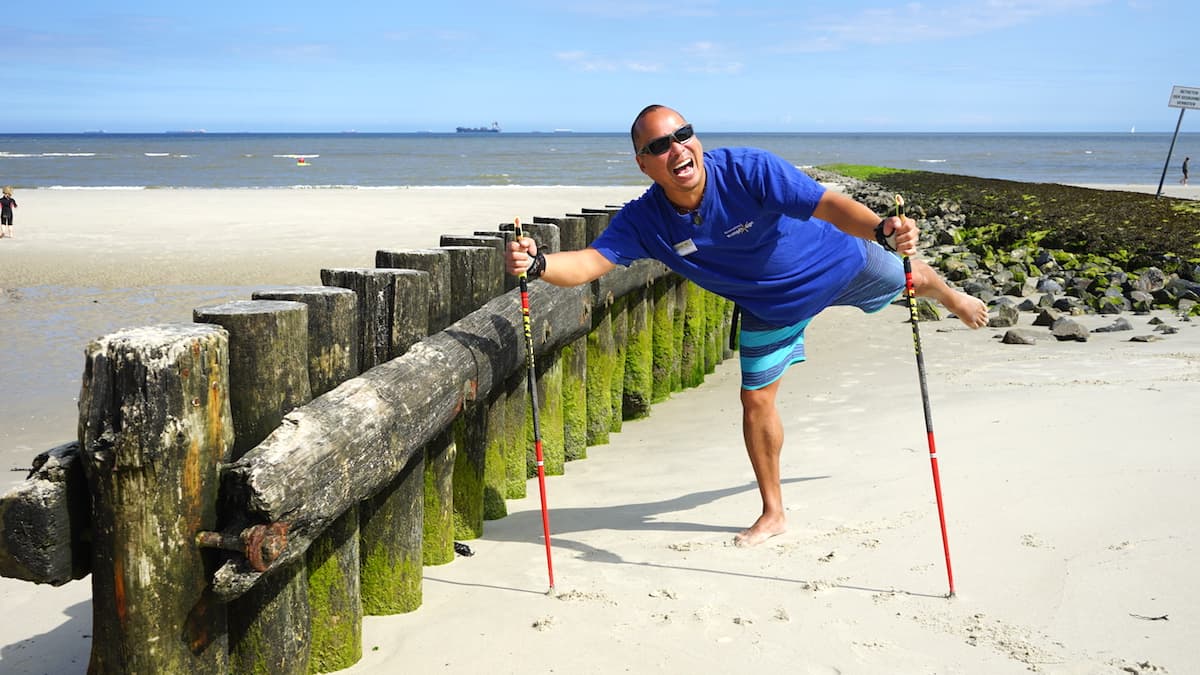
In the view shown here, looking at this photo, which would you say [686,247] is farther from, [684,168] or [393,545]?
[393,545]

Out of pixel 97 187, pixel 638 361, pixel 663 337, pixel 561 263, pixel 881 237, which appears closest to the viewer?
pixel 881 237

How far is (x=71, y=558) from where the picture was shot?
2971mm

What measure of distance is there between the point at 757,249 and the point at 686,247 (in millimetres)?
307

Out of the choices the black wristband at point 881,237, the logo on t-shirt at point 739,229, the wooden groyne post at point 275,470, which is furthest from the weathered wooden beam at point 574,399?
the black wristband at point 881,237

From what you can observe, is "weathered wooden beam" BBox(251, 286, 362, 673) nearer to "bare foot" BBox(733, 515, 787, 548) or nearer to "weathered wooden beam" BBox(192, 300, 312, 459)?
"weathered wooden beam" BBox(192, 300, 312, 459)

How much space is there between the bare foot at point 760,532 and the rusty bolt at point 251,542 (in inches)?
95.6

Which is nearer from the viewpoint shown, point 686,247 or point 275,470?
point 275,470

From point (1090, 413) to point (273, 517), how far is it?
16.5ft

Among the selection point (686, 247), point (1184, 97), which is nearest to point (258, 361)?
point (686, 247)

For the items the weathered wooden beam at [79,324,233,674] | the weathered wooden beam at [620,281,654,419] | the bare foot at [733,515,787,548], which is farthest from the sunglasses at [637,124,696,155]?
the weathered wooden beam at [620,281,654,419]

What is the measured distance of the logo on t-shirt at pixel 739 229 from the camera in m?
4.80

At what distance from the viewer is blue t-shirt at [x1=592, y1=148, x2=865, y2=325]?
4.71 metres

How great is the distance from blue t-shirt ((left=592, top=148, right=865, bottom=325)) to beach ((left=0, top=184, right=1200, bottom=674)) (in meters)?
1.09

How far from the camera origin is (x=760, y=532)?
16.5 ft
